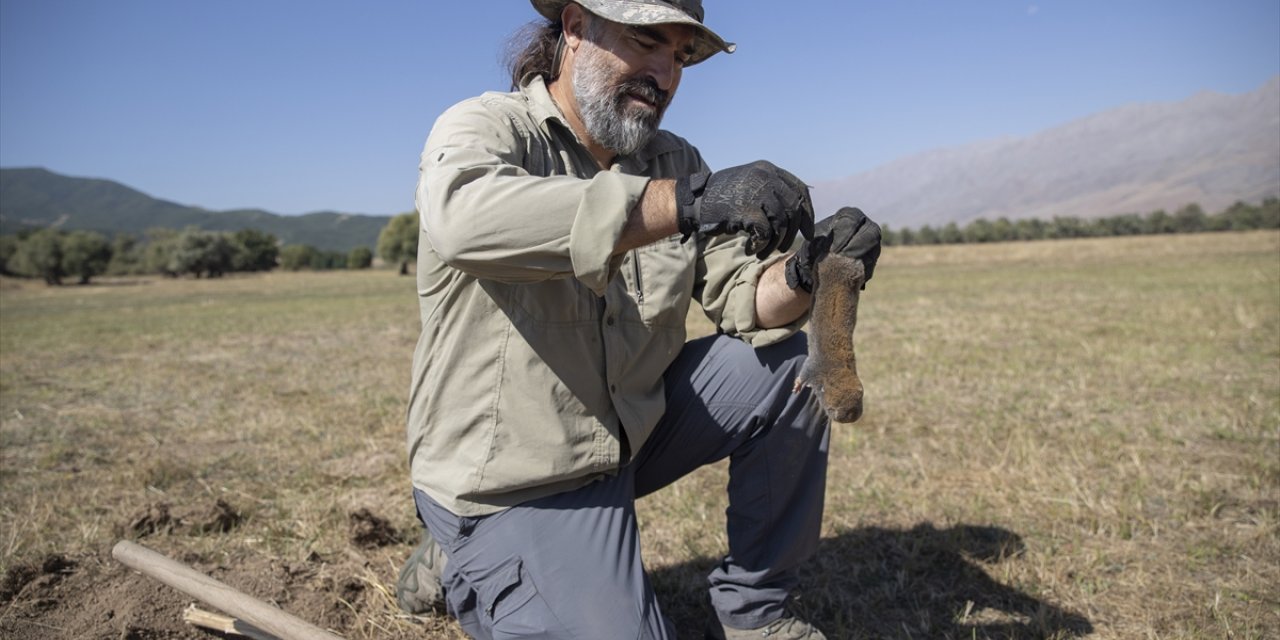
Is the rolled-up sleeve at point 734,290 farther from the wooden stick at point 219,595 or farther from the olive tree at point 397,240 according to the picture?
the olive tree at point 397,240

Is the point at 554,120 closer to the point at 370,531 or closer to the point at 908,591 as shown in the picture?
the point at 370,531

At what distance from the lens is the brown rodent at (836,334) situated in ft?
7.18

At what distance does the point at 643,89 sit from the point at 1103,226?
57224 millimetres

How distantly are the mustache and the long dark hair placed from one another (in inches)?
14.4

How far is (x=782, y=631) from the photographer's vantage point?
2.68m

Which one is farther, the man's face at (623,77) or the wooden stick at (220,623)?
the wooden stick at (220,623)

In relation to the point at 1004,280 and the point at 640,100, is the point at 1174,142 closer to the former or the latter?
the point at 1004,280

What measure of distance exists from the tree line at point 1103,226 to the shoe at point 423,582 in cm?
4335

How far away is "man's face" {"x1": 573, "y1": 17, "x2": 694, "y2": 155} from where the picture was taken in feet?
7.91

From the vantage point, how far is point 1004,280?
21688 mm

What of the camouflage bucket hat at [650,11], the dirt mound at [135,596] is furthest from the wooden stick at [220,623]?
the camouflage bucket hat at [650,11]

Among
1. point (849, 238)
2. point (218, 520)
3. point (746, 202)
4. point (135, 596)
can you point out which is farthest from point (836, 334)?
point (218, 520)

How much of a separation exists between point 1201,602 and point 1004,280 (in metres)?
20.4

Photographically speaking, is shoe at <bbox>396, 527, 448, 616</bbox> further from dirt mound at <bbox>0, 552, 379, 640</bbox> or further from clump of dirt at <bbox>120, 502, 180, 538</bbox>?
clump of dirt at <bbox>120, 502, 180, 538</bbox>
